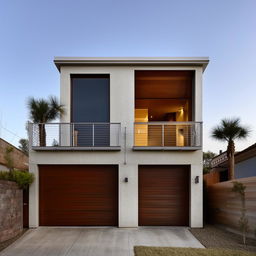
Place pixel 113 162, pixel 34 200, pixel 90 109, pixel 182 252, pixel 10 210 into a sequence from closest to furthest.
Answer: pixel 182 252, pixel 10 210, pixel 34 200, pixel 113 162, pixel 90 109

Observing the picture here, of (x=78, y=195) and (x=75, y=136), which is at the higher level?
(x=75, y=136)

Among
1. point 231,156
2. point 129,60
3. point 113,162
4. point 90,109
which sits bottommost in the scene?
point 113,162

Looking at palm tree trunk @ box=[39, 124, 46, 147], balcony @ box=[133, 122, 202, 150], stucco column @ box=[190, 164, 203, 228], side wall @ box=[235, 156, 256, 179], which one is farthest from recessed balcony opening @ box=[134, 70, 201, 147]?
→ side wall @ box=[235, 156, 256, 179]

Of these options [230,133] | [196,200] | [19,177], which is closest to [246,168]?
[230,133]

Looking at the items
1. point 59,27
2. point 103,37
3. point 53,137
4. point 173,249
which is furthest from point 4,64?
point 173,249

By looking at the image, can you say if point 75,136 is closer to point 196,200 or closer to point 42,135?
point 42,135

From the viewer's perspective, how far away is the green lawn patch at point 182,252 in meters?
5.56

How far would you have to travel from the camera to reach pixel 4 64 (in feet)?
50.1

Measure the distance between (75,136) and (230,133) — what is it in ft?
23.4

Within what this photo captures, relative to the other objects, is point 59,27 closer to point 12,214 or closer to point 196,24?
point 196,24

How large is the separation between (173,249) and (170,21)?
1175 centimetres

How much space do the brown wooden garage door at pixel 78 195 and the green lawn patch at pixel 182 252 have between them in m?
2.71

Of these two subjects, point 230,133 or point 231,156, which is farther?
point 231,156

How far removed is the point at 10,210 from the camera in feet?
23.4
